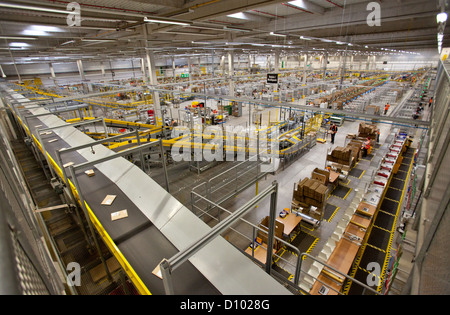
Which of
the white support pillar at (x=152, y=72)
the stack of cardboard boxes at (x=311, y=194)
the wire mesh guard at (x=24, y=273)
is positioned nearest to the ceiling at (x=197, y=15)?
the white support pillar at (x=152, y=72)

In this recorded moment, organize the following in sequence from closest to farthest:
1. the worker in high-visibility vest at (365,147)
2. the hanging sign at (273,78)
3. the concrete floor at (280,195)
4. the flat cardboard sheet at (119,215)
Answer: the flat cardboard sheet at (119,215) < the concrete floor at (280,195) < the hanging sign at (273,78) < the worker in high-visibility vest at (365,147)

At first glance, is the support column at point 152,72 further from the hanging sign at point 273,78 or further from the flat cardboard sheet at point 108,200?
the flat cardboard sheet at point 108,200

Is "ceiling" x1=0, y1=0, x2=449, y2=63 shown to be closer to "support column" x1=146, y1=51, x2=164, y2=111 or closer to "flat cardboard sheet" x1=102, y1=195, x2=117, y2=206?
"support column" x1=146, y1=51, x2=164, y2=111

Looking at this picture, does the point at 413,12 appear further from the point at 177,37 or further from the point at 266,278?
the point at 177,37

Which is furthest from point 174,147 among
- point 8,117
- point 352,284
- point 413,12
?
point 413,12

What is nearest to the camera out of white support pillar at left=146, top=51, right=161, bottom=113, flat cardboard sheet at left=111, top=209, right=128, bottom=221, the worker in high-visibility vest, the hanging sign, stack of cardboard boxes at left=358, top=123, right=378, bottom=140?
flat cardboard sheet at left=111, top=209, right=128, bottom=221

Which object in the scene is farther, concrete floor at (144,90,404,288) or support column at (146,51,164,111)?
support column at (146,51,164,111)

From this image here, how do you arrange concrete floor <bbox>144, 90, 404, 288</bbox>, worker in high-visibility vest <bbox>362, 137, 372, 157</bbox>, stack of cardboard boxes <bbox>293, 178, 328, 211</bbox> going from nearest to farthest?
concrete floor <bbox>144, 90, 404, 288</bbox> < stack of cardboard boxes <bbox>293, 178, 328, 211</bbox> < worker in high-visibility vest <bbox>362, 137, 372, 157</bbox>

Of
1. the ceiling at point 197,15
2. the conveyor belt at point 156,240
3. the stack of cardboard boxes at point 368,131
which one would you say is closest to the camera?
the conveyor belt at point 156,240

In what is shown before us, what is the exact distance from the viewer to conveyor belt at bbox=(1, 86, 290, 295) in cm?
189

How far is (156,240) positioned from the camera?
8.05 feet

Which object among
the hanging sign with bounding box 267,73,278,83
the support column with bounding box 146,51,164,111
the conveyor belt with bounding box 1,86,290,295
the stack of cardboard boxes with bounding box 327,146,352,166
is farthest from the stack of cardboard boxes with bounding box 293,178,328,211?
the support column with bounding box 146,51,164,111

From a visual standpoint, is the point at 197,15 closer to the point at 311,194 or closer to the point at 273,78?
the point at 273,78

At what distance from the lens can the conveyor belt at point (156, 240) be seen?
1889 millimetres
